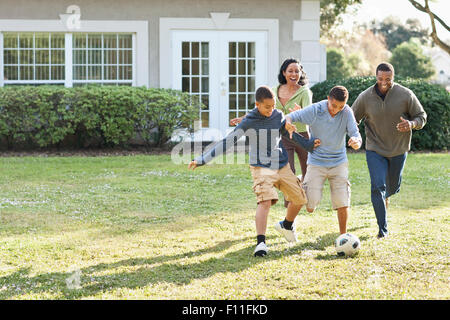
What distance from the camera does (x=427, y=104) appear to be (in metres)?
13.9

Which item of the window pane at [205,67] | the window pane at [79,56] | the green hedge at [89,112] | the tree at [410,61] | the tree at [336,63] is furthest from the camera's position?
the tree at [410,61]

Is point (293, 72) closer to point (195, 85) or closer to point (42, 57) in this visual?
point (195, 85)

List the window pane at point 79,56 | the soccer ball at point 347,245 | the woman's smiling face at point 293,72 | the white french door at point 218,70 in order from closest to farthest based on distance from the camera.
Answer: the soccer ball at point 347,245 < the woman's smiling face at point 293,72 < the window pane at point 79,56 < the white french door at point 218,70

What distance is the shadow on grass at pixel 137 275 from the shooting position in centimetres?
464

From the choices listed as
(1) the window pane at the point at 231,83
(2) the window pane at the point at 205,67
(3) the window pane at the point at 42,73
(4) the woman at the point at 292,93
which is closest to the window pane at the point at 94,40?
(3) the window pane at the point at 42,73

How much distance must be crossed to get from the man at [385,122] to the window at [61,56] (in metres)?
9.11

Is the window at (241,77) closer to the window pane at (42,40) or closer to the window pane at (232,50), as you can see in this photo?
the window pane at (232,50)

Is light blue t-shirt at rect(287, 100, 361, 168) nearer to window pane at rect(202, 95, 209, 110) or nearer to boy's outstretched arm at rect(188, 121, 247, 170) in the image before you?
boy's outstretched arm at rect(188, 121, 247, 170)

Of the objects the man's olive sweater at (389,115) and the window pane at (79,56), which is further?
the window pane at (79,56)

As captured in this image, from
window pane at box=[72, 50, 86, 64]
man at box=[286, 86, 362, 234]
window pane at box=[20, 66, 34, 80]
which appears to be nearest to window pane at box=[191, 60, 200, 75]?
window pane at box=[72, 50, 86, 64]

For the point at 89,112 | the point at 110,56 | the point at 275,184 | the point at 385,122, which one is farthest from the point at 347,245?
the point at 110,56

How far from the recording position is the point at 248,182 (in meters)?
10.1

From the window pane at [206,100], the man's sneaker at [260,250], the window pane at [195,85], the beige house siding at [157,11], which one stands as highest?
the beige house siding at [157,11]

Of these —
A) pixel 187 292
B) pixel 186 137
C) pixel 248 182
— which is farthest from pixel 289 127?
pixel 186 137
